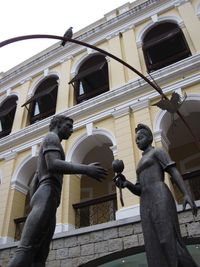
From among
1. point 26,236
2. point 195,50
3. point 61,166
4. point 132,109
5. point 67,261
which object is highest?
point 195,50

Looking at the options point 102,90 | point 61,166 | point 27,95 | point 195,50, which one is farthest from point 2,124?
point 61,166

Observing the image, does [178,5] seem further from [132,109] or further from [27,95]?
[27,95]

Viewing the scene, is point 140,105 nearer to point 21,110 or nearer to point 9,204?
point 9,204

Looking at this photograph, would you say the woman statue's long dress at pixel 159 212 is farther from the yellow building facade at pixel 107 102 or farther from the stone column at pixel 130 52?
the stone column at pixel 130 52

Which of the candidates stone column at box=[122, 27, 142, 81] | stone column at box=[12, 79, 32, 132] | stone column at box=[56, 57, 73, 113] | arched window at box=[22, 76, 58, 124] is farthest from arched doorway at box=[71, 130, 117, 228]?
stone column at box=[12, 79, 32, 132]

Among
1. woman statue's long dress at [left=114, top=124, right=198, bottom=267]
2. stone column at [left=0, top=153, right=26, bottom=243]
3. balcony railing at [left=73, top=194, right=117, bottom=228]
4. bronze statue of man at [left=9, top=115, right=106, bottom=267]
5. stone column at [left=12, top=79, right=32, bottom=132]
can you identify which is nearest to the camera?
bronze statue of man at [left=9, top=115, right=106, bottom=267]

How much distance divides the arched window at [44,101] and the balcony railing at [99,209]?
15.3 ft

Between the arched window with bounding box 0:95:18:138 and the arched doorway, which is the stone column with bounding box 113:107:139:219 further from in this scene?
the arched window with bounding box 0:95:18:138

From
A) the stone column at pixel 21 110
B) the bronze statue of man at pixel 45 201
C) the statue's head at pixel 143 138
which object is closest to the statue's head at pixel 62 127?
the bronze statue of man at pixel 45 201

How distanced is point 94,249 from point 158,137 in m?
3.49

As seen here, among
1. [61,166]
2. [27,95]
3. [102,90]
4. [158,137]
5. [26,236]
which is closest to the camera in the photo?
[26,236]

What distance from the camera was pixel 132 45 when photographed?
39.7ft

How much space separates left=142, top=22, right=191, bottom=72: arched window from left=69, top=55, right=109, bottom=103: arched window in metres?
1.77

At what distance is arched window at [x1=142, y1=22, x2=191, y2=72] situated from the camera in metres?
11.1
